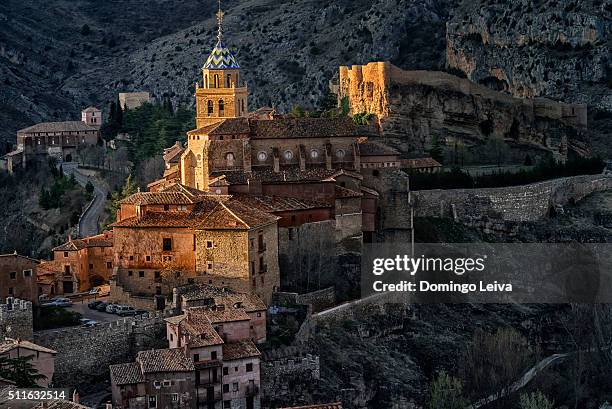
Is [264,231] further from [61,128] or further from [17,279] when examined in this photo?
[61,128]

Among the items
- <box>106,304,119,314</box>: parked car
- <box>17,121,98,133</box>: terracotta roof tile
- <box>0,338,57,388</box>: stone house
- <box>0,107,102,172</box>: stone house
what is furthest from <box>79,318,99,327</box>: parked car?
<box>17,121,98,133</box>: terracotta roof tile

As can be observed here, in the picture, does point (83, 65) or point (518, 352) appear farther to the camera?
point (83, 65)

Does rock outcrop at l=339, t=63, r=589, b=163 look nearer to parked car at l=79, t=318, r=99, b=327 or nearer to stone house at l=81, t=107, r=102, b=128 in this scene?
parked car at l=79, t=318, r=99, b=327

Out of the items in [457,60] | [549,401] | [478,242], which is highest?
[457,60]

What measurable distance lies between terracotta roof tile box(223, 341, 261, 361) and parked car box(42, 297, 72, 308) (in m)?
7.64

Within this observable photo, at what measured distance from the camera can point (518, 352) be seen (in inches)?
2822

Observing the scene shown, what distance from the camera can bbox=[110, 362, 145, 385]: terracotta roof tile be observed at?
2340 inches

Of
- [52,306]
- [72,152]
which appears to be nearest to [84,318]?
[52,306]

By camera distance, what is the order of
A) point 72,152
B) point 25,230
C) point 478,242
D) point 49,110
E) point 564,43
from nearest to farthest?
point 478,242
point 25,230
point 72,152
point 564,43
point 49,110

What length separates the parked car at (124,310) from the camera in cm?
6650

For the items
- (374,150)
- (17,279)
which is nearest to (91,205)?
(374,150)

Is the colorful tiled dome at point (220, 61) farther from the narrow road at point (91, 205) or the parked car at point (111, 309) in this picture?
the parked car at point (111, 309)

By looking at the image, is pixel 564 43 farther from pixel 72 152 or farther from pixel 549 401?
A: pixel 549 401

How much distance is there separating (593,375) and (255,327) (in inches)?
585
